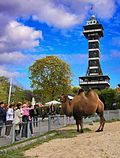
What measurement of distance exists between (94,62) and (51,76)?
123 ft

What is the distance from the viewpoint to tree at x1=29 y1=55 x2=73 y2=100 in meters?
40.0

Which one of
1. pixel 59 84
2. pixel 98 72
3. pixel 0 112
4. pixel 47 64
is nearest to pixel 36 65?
pixel 47 64

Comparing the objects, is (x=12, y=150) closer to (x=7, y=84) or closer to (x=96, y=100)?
(x=96, y=100)

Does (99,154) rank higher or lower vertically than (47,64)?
lower

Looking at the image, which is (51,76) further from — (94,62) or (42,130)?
(94,62)

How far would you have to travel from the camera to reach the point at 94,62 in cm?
7450

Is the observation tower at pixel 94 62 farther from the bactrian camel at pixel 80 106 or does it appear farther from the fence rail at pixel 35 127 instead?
the bactrian camel at pixel 80 106

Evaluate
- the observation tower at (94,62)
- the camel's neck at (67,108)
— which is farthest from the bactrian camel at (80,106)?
the observation tower at (94,62)

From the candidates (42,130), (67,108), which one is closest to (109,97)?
(42,130)

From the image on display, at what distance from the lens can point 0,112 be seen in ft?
36.1

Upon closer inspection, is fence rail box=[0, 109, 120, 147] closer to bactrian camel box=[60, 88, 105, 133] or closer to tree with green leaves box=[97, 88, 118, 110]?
bactrian camel box=[60, 88, 105, 133]

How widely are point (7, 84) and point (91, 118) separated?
4452 centimetres

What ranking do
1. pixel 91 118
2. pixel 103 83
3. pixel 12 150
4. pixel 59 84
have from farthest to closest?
1. pixel 103 83
2. pixel 59 84
3. pixel 91 118
4. pixel 12 150

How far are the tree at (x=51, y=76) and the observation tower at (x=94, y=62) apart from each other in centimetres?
3471
